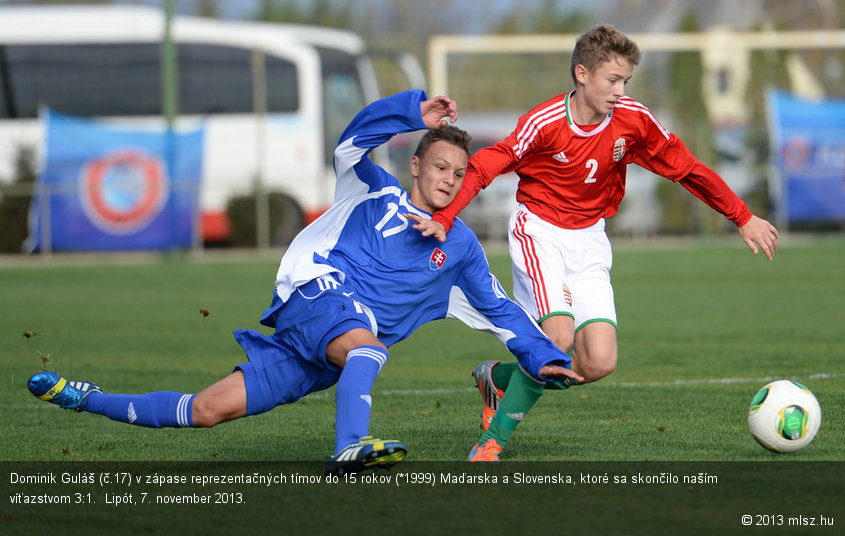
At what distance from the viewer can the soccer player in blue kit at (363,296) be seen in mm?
4469

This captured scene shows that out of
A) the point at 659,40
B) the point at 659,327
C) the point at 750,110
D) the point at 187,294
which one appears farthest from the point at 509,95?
the point at 659,327

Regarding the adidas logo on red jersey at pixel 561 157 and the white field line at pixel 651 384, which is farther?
the white field line at pixel 651 384

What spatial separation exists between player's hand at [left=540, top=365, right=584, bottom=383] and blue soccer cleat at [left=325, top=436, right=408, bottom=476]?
2.51 feet

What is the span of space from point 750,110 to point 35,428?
23.7 m

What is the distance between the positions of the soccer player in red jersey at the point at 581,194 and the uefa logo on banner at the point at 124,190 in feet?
59.5

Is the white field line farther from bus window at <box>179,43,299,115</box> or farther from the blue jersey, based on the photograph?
bus window at <box>179,43,299,115</box>

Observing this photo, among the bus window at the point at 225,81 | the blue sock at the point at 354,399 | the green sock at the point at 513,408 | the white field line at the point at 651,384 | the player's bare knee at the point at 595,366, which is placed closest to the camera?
the blue sock at the point at 354,399

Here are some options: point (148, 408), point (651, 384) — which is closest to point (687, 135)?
point (651, 384)

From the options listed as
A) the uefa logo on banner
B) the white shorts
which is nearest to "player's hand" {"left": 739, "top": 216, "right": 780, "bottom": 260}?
the white shorts

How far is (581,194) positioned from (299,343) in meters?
1.70

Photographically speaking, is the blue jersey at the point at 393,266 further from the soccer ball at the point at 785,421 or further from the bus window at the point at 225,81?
the bus window at the point at 225,81

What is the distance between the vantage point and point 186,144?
918 inches

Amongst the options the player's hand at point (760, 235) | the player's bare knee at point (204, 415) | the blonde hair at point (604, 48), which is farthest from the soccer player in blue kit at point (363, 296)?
the player's hand at point (760, 235)

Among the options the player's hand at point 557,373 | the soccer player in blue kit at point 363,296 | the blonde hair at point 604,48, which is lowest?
the player's hand at point 557,373
